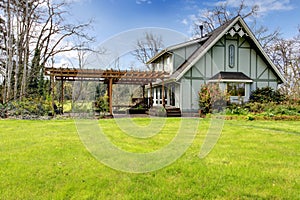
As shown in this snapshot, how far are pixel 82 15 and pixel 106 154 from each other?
1907 centimetres

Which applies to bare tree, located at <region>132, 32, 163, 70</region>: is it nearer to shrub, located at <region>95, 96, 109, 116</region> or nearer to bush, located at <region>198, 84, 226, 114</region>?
shrub, located at <region>95, 96, 109, 116</region>

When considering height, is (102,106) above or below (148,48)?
below

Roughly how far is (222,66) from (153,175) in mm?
13775

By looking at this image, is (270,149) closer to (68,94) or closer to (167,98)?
(167,98)

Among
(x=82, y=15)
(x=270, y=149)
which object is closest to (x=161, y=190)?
(x=270, y=149)

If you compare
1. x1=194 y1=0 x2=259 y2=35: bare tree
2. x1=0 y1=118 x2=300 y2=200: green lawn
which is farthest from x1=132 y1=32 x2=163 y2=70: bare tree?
x1=0 y1=118 x2=300 y2=200: green lawn

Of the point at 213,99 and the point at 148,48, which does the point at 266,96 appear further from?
the point at 148,48

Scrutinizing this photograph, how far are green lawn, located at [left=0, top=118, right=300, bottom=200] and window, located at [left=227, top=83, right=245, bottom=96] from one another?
403 inches

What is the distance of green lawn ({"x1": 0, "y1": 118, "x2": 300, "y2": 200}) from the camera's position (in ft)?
10.9

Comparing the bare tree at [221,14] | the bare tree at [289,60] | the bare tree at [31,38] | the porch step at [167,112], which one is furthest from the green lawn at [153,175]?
the bare tree at [221,14]

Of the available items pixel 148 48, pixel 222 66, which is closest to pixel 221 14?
pixel 148 48

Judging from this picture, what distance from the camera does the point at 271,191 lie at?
3393 mm

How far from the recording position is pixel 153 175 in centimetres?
402

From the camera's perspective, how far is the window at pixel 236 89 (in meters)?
16.0
